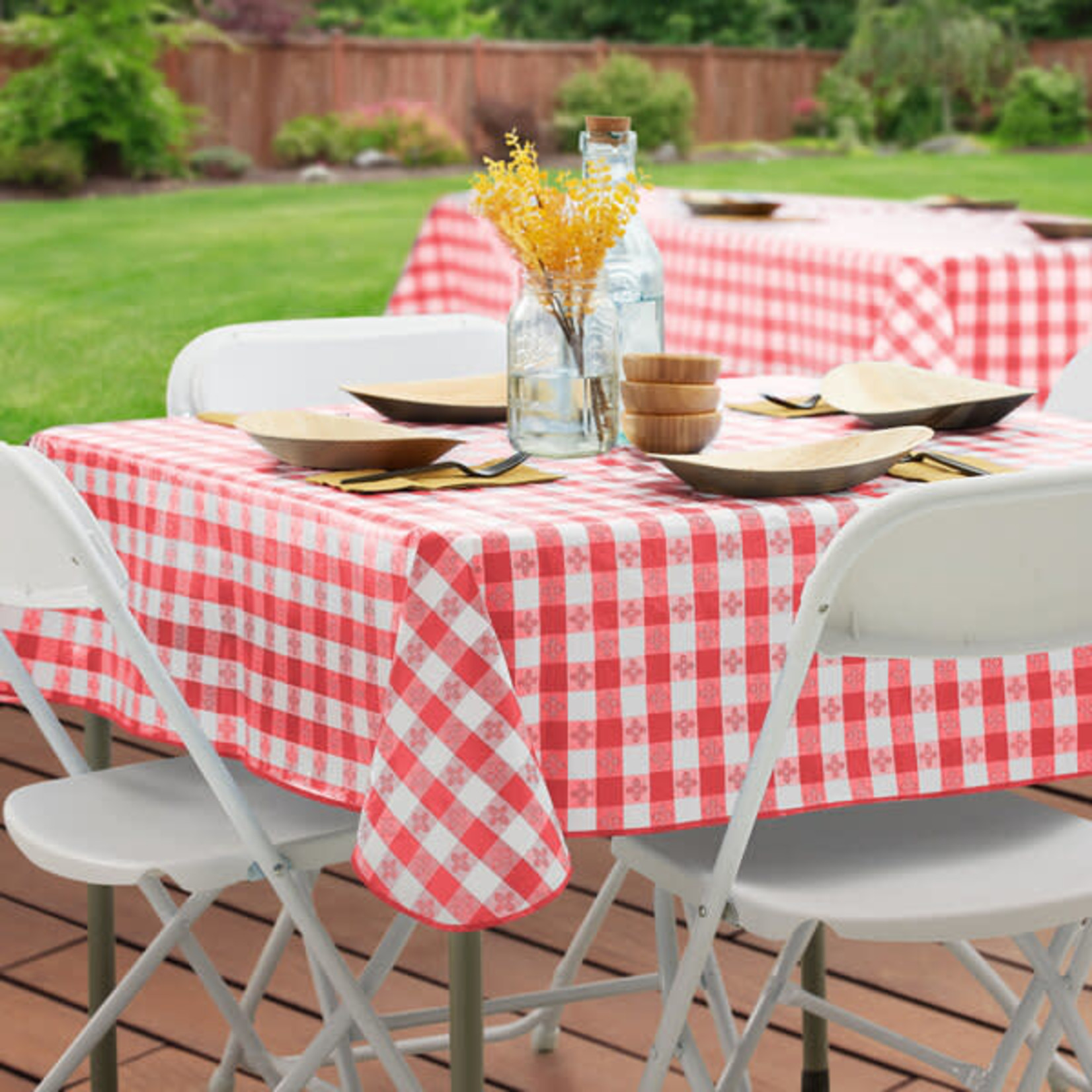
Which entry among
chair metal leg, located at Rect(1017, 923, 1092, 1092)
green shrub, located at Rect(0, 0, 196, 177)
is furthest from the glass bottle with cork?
green shrub, located at Rect(0, 0, 196, 177)

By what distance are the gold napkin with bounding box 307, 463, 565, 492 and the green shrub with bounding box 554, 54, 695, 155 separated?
18.0m

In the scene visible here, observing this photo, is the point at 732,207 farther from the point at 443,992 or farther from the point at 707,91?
the point at 707,91

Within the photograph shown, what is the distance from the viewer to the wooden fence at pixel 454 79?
17.8 m

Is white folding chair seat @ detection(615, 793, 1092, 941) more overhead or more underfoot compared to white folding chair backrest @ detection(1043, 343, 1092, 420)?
more underfoot

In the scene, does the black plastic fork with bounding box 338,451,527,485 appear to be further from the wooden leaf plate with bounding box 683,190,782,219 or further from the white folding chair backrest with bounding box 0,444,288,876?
the wooden leaf plate with bounding box 683,190,782,219

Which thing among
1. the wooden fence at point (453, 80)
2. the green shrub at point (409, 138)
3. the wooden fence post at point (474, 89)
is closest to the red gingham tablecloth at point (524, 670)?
the wooden fence at point (453, 80)

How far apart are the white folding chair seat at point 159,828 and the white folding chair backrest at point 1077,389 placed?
1.24 metres

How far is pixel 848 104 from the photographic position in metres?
22.5

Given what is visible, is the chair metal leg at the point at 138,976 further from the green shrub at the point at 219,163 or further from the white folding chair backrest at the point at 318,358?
the green shrub at the point at 219,163

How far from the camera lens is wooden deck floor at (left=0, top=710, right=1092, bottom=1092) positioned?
2.52m

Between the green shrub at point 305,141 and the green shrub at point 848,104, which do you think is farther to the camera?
the green shrub at point 848,104

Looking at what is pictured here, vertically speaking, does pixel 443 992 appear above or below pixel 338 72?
below

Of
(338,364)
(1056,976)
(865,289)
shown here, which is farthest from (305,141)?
(1056,976)

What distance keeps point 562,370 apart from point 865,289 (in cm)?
229
